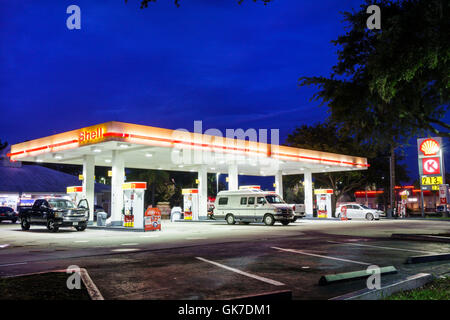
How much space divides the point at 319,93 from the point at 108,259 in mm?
9275

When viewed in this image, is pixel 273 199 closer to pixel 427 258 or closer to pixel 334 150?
pixel 427 258

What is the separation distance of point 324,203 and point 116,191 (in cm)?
2207

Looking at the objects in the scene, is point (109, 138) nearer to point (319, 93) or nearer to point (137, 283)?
point (319, 93)

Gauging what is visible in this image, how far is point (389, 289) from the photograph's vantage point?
5.95 meters

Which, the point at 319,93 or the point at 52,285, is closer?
the point at 52,285

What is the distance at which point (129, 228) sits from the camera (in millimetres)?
23375

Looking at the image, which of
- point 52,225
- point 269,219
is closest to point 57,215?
point 52,225

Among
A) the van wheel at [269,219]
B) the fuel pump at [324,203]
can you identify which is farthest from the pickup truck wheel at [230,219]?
the fuel pump at [324,203]

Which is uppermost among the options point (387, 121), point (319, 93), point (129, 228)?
point (319, 93)

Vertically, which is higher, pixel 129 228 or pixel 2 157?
pixel 2 157

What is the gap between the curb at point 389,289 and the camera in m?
5.45

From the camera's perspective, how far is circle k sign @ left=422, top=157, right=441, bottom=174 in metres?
29.9

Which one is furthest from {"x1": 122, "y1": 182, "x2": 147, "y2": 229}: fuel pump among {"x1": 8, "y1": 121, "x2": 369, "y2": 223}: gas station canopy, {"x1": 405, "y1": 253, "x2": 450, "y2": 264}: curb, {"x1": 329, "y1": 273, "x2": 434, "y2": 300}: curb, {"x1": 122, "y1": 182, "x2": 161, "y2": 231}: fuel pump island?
{"x1": 329, "y1": 273, "x2": 434, "y2": 300}: curb
